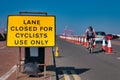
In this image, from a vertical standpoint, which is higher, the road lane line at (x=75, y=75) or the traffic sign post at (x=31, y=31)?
the traffic sign post at (x=31, y=31)

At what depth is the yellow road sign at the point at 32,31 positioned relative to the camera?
11.8 metres

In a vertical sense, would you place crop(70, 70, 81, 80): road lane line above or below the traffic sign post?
below

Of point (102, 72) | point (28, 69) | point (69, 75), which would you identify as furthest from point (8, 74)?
point (102, 72)

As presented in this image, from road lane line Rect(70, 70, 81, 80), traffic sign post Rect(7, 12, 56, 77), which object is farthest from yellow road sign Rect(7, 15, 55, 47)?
road lane line Rect(70, 70, 81, 80)

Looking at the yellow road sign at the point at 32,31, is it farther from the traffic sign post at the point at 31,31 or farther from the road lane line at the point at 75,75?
the road lane line at the point at 75,75

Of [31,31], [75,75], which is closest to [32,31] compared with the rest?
[31,31]

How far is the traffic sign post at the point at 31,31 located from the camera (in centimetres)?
1180

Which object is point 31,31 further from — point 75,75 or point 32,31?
point 75,75

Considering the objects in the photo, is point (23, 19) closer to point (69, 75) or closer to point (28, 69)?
point (28, 69)

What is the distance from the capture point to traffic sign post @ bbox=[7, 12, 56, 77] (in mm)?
11797

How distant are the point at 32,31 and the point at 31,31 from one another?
0.11ft

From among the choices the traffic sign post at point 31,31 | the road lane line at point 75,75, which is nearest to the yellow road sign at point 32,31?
the traffic sign post at point 31,31

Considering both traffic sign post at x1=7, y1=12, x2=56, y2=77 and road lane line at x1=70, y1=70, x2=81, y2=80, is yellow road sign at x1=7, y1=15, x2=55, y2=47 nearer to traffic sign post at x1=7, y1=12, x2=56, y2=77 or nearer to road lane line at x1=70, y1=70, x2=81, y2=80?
traffic sign post at x1=7, y1=12, x2=56, y2=77

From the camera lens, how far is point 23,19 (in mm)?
11891
